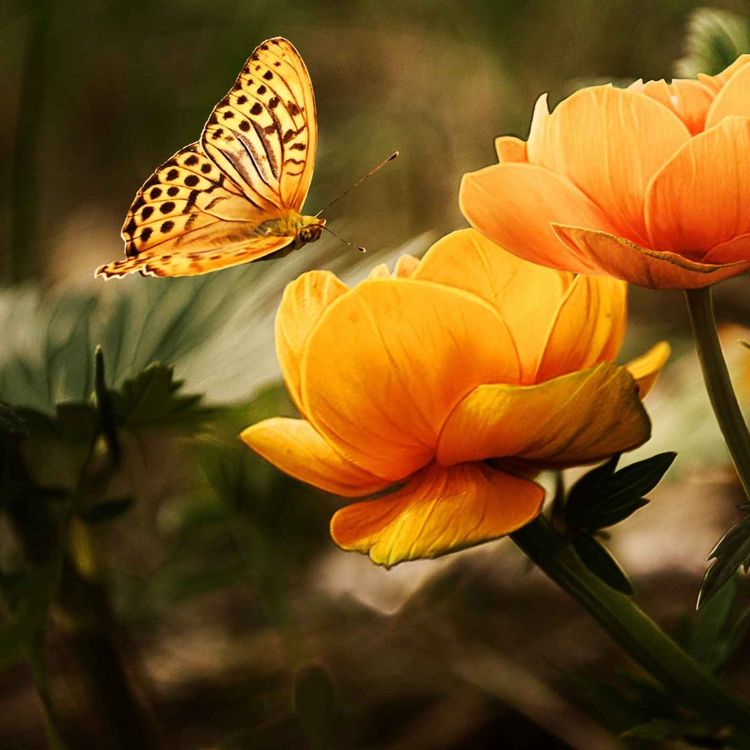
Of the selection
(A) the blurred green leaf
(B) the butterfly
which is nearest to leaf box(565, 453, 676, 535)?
(B) the butterfly

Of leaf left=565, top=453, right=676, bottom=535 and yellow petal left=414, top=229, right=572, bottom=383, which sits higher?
yellow petal left=414, top=229, right=572, bottom=383

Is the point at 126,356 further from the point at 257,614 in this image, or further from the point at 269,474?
the point at 257,614

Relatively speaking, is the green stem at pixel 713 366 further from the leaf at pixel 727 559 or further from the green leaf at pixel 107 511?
the green leaf at pixel 107 511

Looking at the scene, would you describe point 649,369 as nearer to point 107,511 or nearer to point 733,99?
point 733,99

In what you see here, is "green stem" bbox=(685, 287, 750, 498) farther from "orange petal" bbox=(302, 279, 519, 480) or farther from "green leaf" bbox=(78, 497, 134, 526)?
"green leaf" bbox=(78, 497, 134, 526)

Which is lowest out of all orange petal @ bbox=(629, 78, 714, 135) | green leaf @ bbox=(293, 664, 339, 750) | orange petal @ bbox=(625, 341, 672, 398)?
green leaf @ bbox=(293, 664, 339, 750)
